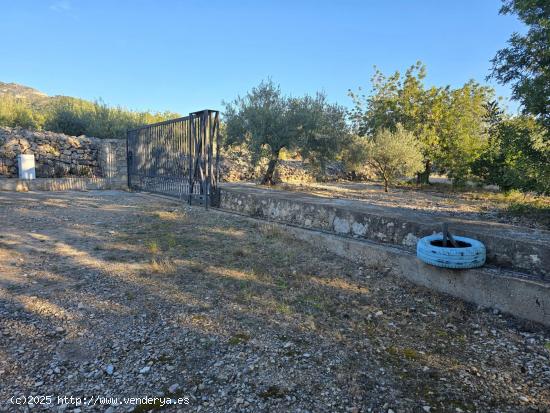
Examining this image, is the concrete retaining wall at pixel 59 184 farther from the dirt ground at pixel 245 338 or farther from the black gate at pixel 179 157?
the dirt ground at pixel 245 338

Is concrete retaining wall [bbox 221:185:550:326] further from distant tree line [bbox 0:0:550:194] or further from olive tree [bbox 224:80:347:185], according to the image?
Result: olive tree [bbox 224:80:347:185]

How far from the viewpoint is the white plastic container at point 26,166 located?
11.2 meters

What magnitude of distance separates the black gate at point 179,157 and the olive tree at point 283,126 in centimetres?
330

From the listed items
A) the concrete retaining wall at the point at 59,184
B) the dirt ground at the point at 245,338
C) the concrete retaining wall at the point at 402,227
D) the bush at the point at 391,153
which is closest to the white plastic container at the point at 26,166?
the concrete retaining wall at the point at 59,184

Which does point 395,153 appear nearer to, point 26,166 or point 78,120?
point 26,166

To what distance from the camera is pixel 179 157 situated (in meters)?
8.83

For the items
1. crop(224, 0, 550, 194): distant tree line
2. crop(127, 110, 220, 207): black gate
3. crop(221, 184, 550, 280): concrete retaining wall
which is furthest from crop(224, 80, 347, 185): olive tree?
crop(221, 184, 550, 280): concrete retaining wall

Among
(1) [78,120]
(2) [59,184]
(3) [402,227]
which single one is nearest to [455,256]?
(3) [402,227]

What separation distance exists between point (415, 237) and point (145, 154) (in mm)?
8808

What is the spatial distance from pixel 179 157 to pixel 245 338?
22.8 ft

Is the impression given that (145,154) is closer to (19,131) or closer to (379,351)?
(19,131)

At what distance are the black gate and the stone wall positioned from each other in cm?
276

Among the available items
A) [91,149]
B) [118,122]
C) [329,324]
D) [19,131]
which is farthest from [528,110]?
[118,122]

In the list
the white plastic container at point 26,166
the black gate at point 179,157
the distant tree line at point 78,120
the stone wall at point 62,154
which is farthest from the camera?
the distant tree line at point 78,120
